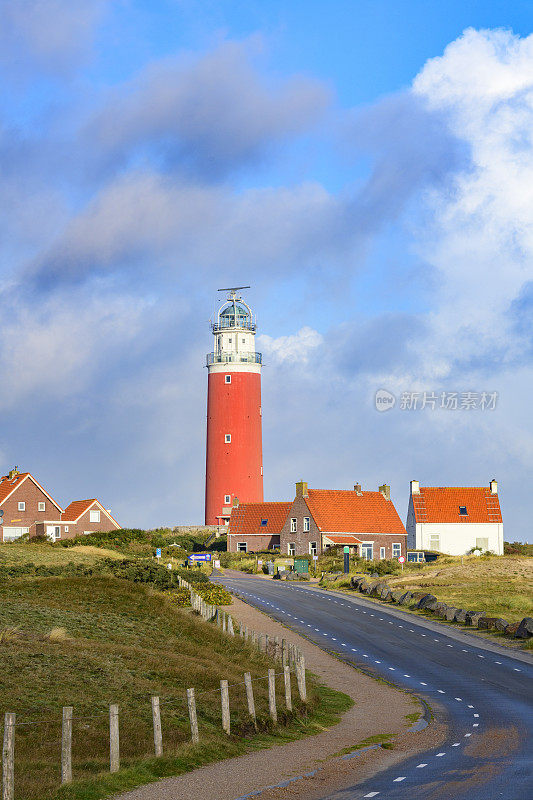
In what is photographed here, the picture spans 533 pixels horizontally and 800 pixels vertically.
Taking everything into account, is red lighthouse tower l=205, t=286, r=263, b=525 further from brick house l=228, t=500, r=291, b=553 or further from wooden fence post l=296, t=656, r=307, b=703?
wooden fence post l=296, t=656, r=307, b=703

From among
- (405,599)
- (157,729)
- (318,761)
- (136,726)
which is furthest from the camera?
(405,599)

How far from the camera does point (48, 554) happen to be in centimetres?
7088

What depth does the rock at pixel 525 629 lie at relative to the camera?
150ft

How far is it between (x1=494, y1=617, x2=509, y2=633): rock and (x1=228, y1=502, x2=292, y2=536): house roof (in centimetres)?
4497

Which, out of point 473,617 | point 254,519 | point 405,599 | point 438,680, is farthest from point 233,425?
point 438,680

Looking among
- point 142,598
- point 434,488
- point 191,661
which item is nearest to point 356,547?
point 434,488

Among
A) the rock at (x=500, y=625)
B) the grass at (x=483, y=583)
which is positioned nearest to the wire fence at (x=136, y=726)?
the rock at (x=500, y=625)

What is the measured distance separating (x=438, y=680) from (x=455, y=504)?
62035 mm

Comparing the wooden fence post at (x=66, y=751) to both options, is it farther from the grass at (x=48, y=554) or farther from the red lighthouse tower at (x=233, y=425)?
the red lighthouse tower at (x=233, y=425)

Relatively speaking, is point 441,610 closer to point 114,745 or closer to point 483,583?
point 483,583

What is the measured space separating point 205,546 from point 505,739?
7421cm

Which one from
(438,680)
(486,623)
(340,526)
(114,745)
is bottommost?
(438,680)

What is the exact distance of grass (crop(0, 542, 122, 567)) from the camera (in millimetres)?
65688

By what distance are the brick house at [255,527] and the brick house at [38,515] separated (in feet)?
37.1
